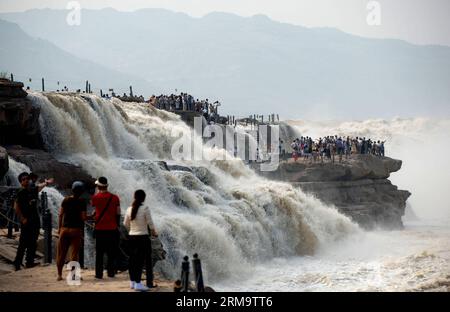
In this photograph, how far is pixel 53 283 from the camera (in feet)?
33.1

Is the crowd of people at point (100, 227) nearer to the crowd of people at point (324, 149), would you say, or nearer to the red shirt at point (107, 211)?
the red shirt at point (107, 211)

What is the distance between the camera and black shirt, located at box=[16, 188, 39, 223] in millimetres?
10883

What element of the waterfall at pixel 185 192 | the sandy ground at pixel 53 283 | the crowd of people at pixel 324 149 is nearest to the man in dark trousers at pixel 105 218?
the sandy ground at pixel 53 283

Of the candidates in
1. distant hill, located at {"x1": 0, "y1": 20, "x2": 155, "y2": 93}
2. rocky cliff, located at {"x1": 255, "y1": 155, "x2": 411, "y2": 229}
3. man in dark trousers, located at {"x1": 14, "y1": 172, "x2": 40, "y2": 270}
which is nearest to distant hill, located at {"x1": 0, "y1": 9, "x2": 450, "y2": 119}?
distant hill, located at {"x1": 0, "y1": 20, "x2": 155, "y2": 93}

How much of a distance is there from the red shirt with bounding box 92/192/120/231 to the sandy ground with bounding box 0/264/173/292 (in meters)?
0.84

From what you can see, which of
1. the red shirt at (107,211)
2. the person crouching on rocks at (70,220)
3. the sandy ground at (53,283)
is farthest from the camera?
the person crouching on rocks at (70,220)

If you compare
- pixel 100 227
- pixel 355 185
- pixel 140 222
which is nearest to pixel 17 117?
pixel 100 227

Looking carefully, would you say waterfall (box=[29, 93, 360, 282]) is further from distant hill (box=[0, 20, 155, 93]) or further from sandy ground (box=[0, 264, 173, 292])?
distant hill (box=[0, 20, 155, 93])

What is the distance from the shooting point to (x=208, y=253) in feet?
66.1

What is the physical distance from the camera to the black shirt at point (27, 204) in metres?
10.9

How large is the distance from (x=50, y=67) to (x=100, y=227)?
157m

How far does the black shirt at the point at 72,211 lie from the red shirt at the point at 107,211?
243 millimetres

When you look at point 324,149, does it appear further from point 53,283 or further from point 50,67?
point 50,67
